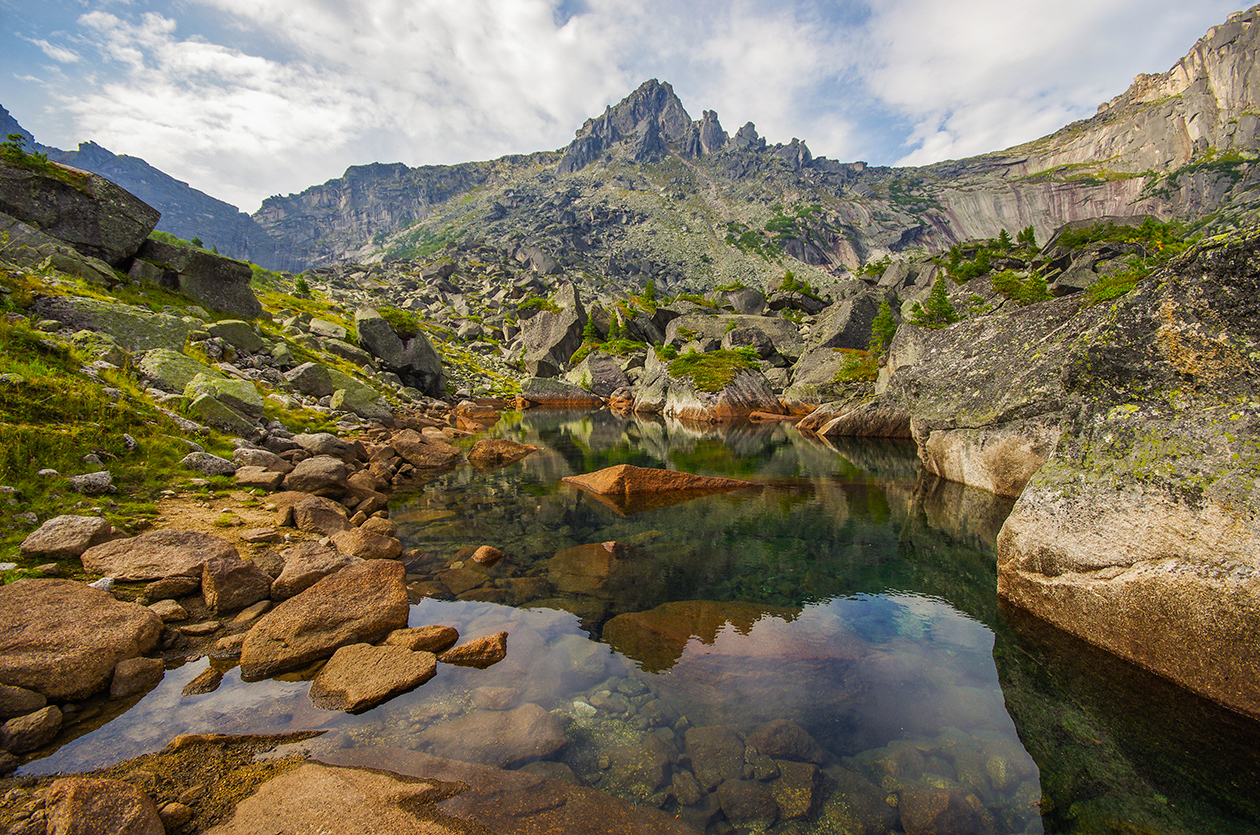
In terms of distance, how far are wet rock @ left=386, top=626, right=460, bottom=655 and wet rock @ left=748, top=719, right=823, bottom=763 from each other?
4.40 meters

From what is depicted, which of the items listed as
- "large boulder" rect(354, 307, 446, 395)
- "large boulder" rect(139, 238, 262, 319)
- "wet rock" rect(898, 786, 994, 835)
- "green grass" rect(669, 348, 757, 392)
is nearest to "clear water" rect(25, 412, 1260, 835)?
"wet rock" rect(898, 786, 994, 835)

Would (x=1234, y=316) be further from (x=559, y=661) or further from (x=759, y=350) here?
(x=759, y=350)

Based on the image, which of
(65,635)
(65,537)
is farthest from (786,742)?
(65,537)

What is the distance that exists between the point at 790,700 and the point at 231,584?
26.4 ft

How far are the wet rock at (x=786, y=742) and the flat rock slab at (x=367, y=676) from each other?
4.20 meters

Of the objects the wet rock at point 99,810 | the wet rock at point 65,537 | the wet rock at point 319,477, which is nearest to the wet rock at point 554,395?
the wet rock at point 319,477

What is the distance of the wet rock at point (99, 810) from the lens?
10.1ft

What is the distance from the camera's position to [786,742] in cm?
536

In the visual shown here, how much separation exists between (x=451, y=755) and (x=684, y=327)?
6601 cm

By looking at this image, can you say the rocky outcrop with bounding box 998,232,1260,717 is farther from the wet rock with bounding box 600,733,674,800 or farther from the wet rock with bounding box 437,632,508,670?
the wet rock with bounding box 437,632,508,670

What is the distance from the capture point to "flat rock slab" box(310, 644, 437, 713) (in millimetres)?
5539

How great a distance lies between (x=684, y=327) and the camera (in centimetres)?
6806

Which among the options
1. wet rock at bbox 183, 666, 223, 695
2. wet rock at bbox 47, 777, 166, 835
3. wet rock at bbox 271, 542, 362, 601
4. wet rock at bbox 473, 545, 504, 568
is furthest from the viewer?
wet rock at bbox 473, 545, 504, 568

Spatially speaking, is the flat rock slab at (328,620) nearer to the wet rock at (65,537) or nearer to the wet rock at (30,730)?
the wet rock at (30,730)
